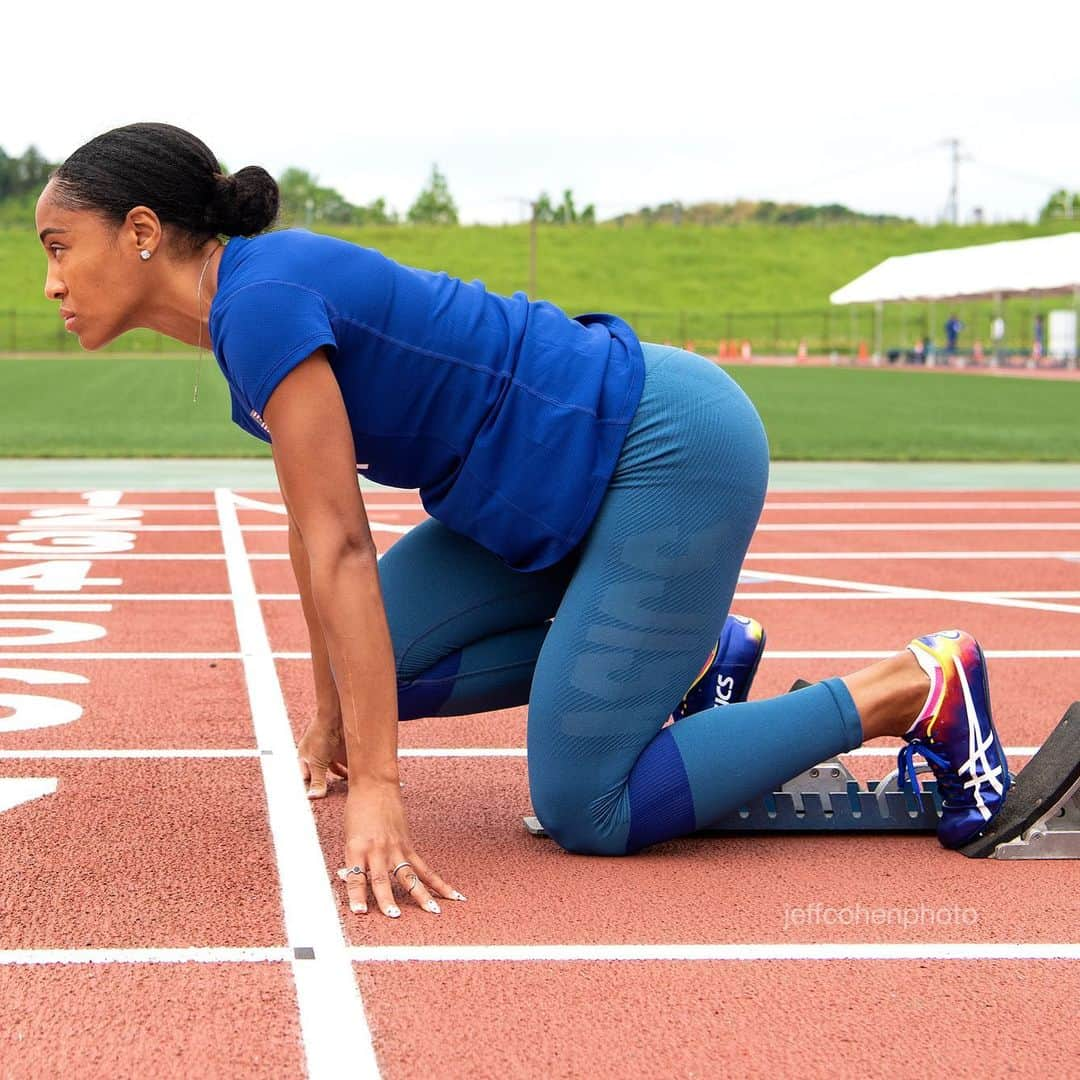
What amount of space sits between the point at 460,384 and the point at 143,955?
1286 millimetres

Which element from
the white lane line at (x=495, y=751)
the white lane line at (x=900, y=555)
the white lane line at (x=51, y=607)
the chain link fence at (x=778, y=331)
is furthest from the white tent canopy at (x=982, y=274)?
the white lane line at (x=495, y=751)

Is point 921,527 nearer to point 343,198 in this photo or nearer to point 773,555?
point 773,555

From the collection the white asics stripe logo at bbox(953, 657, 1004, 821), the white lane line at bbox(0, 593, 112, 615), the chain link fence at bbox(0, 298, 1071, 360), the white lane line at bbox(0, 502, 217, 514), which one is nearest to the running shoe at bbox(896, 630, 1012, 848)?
the white asics stripe logo at bbox(953, 657, 1004, 821)

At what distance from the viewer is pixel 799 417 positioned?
2225 cm

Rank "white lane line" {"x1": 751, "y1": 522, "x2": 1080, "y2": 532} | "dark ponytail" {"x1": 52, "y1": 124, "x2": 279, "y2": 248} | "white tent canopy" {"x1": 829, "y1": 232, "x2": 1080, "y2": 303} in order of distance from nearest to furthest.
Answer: "dark ponytail" {"x1": 52, "y1": 124, "x2": 279, "y2": 248} < "white lane line" {"x1": 751, "y1": 522, "x2": 1080, "y2": 532} < "white tent canopy" {"x1": 829, "y1": 232, "x2": 1080, "y2": 303}

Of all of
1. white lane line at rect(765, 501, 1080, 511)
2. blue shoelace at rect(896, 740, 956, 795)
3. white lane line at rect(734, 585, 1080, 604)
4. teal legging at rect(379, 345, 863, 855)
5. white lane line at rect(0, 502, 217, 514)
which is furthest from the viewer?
white lane line at rect(765, 501, 1080, 511)

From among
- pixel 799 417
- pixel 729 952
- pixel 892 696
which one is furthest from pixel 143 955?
pixel 799 417

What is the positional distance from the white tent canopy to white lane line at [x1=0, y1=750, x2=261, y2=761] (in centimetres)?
3446

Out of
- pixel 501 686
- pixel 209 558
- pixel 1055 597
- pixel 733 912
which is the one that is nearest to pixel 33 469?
pixel 209 558

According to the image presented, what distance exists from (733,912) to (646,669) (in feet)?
1.77

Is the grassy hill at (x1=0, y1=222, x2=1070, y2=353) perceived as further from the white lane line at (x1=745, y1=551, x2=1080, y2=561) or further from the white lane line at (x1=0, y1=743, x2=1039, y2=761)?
the white lane line at (x1=0, y1=743, x2=1039, y2=761)

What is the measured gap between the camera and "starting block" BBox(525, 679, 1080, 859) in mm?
3605

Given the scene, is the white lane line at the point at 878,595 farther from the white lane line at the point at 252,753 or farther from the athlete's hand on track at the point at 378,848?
the athlete's hand on track at the point at 378,848

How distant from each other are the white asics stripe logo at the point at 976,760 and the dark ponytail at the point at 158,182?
183 cm
